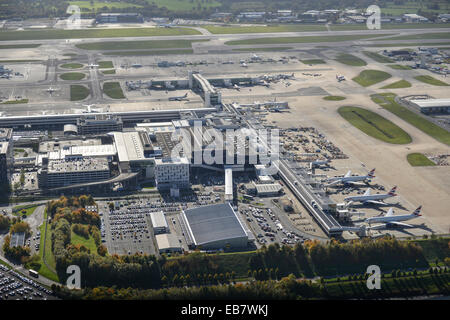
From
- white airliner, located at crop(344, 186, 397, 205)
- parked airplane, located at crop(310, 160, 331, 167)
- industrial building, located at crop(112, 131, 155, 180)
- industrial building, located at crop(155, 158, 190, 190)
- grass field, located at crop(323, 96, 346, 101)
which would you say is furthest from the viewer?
grass field, located at crop(323, 96, 346, 101)

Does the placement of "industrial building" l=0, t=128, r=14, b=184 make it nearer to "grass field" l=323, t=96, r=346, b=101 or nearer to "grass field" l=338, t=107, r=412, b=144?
"grass field" l=338, t=107, r=412, b=144

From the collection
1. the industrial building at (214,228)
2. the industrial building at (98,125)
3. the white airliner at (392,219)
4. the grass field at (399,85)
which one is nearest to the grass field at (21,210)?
the industrial building at (214,228)

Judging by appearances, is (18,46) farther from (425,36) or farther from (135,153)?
(425,36)

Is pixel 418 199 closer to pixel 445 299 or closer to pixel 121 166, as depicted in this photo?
pixel 445 299

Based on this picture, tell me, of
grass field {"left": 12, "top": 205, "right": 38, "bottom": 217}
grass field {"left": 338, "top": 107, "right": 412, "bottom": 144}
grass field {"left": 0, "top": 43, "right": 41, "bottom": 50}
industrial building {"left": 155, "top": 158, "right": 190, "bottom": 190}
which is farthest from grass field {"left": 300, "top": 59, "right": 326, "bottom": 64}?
grass field {"left": 12, "top": 205, "right": 38, "bottom": 217}

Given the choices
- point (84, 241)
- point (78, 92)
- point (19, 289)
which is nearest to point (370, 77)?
point (78, 92)

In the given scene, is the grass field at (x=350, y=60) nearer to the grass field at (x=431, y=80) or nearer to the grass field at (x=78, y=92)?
the grass field at (x=431, y=80)
